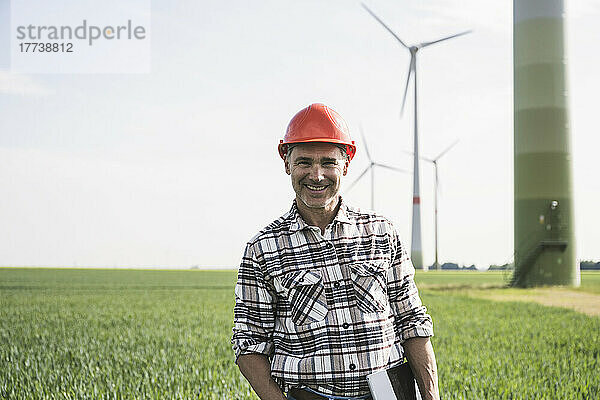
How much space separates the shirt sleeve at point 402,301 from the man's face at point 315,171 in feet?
1.36

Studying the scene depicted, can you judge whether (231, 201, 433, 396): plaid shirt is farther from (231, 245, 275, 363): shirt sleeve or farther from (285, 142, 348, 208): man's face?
(285, 142, 348, 208): man's face

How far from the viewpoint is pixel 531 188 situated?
3659cm

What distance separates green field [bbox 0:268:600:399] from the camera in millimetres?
8586

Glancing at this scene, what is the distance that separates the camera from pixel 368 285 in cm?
327

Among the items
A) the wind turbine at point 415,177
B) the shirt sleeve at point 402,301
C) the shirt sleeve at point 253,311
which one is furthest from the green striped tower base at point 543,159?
the shirt sleeve at point 253,311

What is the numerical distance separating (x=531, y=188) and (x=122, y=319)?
24.3m

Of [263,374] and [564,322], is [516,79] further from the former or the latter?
[263,374]

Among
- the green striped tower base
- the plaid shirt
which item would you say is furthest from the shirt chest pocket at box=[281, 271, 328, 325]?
the green striped tower base

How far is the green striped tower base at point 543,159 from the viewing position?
3650 centimetres

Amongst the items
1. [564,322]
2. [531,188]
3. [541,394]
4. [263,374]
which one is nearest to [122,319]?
[564,322]

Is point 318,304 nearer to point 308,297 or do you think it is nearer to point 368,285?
point 308,297

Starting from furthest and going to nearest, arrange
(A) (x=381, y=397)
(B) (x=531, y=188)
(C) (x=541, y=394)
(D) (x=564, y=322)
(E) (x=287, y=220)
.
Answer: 1. (B) (x=531, y=188)
2. (D) (x=564, y=322)
3. (C) (x=541, y=394)
4. (E) (x=287, y=220)
5. (A) (x=381, y=397)

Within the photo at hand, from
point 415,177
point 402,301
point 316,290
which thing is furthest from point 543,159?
point 316,290

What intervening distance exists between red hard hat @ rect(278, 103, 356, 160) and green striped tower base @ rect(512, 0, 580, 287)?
3515 cm
